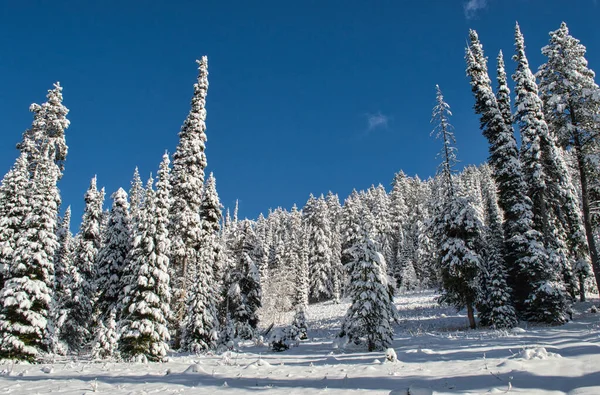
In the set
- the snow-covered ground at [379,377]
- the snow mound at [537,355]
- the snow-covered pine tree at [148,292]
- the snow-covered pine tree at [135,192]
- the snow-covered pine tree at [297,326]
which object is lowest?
the snow-covered pine tree at [297,326]

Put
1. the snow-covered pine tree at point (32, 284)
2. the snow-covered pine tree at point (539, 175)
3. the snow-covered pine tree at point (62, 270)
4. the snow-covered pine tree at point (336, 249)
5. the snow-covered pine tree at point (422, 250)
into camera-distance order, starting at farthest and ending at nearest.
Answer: the snow-covered pine tree at point (336, 249) < the snow-covered pine tree at point (422, 250) < the snow-covered pine tree at point (62, 270) < the snow-covered pine tree at point (539, 175) < the snow-covered pine tree at point (32, 284)

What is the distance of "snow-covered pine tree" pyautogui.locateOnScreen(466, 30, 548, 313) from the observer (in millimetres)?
26516

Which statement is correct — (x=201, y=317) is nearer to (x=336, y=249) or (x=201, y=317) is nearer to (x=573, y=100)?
(x=573, y=100)

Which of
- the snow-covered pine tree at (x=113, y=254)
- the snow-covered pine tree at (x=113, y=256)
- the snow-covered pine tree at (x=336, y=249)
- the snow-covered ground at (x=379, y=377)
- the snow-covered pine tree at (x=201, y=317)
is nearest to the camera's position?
the snow-covered ground at (x=379, y=377)

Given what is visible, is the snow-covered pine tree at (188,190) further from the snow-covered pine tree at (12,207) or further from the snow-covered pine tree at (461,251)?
the snow-covered pine tree at (461,251)

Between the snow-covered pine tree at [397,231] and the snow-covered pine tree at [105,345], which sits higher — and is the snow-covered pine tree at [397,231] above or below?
above

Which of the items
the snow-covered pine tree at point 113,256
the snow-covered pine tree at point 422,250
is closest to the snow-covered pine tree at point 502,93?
the snow-covered pine tree at point 422,250

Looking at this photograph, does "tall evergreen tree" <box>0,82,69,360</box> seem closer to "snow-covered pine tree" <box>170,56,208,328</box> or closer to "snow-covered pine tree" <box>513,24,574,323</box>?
"snow-covered pine tree" <box>170,56,208,328</box>

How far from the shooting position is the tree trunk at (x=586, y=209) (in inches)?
822

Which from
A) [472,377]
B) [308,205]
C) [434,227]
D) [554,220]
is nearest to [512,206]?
[434,227]

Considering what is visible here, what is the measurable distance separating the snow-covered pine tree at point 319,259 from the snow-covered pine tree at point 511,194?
142 feet

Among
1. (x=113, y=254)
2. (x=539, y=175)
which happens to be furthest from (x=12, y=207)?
(x=539, y=175)

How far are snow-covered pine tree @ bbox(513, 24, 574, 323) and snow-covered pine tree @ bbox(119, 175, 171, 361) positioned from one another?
76.0 ft

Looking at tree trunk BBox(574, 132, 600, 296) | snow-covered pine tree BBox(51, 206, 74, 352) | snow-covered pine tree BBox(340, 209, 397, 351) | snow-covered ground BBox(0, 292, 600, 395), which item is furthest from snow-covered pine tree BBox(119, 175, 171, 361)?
tree trunk BBox(574, 132, 600, 296)
